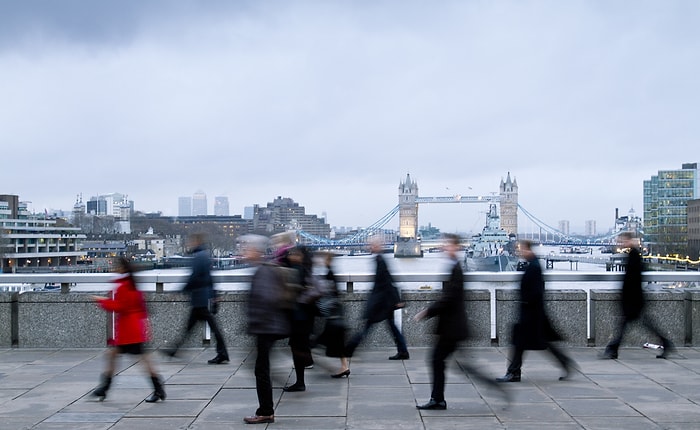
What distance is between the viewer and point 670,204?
464ft

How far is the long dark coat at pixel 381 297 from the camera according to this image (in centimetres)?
987

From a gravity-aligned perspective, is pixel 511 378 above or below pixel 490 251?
above

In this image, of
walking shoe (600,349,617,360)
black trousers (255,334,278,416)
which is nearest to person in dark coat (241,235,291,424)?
black trousers (255,334,278,416)

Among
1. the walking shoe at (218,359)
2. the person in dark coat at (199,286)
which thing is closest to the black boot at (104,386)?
the person in dark coat at (199,286)

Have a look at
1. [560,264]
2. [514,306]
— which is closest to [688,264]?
[560,264]

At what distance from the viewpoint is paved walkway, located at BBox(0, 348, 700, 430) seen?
24.3 feet

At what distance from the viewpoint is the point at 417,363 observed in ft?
34.2

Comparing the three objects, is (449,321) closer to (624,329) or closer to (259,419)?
(259,419)

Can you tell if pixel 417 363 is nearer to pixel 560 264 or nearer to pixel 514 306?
pixel 514 306

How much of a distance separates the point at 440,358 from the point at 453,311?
46cm

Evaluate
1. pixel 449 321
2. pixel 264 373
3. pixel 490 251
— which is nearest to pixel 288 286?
pixel 264 373

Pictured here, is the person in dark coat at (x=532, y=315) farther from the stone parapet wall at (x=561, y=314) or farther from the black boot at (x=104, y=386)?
the black boot at (x=104, y=386)

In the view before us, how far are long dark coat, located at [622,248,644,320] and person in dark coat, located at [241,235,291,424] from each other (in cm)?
495

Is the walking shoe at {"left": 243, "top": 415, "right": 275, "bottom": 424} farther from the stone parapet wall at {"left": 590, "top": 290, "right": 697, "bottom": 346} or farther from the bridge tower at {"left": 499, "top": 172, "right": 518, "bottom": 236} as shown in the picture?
the bridge tower at {"left": 499, "top": 172, "right": 518, "bottom": 236}
